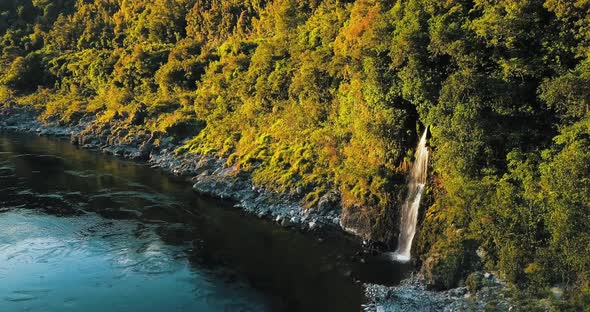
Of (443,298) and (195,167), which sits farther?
(195,167)

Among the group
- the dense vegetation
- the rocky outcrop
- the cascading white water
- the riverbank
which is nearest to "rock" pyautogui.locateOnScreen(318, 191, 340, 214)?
the riverbank

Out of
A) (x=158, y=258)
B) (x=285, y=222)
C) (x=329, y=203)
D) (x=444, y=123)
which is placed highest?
(x=444, y=123)

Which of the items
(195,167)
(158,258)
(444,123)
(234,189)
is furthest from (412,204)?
(195,167)

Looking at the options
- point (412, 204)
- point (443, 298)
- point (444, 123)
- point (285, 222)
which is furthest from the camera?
point (285, 222)

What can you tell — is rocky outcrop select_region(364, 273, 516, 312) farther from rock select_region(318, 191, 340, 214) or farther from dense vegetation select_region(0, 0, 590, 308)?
rock select_region(318, 191, 340, 214)

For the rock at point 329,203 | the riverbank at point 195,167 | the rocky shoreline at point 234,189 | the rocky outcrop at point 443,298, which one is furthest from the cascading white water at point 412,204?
the rock at point 329,203

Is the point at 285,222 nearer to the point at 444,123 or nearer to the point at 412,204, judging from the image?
the point at 412,204
